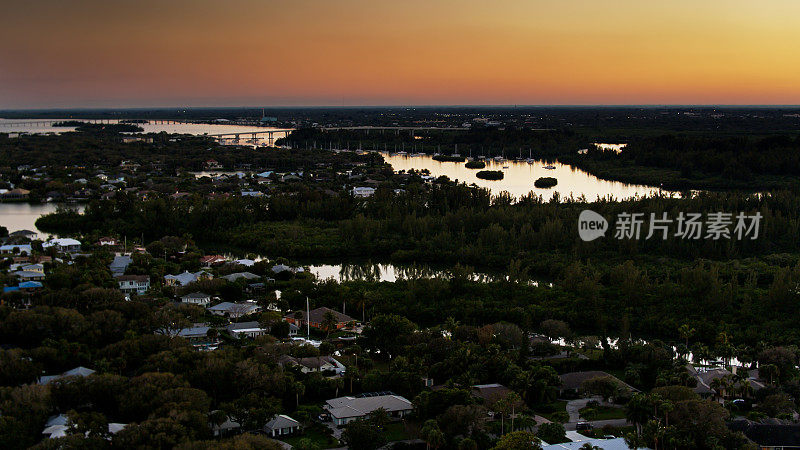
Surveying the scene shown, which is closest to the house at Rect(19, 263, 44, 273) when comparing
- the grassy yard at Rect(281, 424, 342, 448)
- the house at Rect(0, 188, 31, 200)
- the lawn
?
the grassy yard at Rect(281, 424, 342, 448)

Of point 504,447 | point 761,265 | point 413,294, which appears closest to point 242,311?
point 413,294

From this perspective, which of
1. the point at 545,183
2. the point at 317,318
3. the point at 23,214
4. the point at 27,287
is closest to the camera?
the point at 317,318

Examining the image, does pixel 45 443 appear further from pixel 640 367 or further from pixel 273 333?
pixel 640 367

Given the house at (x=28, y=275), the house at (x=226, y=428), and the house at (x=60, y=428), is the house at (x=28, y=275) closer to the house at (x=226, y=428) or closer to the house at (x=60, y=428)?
the house at (x=60, y=428)

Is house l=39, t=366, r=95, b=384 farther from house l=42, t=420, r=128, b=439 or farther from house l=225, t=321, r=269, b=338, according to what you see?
house l=225, t=321, r=269, b=338

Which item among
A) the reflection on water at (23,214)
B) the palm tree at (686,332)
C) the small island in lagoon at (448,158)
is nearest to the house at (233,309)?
the palm tree at (686,332)

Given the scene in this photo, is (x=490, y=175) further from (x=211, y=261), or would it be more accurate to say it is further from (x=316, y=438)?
(x=316, y=438)

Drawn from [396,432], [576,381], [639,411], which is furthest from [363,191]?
[639,411]
